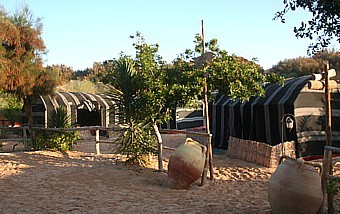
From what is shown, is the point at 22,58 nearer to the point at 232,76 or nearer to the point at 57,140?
the point at 57,140

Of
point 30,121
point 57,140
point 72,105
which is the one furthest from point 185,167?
point 72,105

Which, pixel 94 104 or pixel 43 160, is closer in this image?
pixel 43 160

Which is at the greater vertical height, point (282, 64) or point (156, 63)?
point (282, 64)

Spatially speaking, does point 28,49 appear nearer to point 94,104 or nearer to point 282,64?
point 94,104

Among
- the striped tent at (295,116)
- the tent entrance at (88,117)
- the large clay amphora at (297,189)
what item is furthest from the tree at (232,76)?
the tent entrance at (88,117)

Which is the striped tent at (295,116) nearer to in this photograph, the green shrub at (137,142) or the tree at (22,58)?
the green shrub at (137,142)

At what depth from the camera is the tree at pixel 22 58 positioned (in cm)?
1083

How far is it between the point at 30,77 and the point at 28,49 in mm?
946

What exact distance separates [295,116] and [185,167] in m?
4.34

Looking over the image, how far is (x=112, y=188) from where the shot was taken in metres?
7.10

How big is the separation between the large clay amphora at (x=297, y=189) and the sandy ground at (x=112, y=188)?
2.49 ft

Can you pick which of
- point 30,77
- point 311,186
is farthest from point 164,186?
point 30,77

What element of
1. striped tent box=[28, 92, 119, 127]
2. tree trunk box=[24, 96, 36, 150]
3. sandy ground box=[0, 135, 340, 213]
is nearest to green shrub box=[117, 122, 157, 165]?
sandy ground box=[0, 135, 340, 213]

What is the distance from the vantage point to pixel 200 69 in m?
7.97
